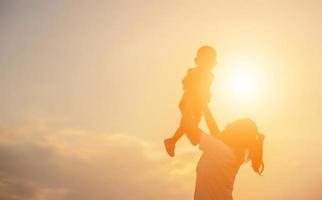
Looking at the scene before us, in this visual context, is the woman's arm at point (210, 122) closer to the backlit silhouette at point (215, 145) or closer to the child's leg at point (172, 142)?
the backlit silhouette at point (215, 145)

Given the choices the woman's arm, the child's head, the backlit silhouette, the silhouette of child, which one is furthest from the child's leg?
the child's head

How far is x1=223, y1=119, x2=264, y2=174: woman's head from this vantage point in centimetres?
580


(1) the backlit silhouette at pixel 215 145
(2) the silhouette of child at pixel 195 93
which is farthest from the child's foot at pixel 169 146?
(1) the backlit silhouette at pixel 215 145

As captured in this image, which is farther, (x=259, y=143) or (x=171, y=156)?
(x=171, y=156)

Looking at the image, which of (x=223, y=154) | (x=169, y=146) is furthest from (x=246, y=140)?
(x=169, y=146)

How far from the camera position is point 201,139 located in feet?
18.8

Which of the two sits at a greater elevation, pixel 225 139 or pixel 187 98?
pixel 187 98

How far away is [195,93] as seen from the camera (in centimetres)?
613

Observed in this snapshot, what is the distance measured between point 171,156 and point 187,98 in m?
1.38

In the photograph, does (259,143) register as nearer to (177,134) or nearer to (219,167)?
A: (219,167)

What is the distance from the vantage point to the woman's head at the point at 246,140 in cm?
580

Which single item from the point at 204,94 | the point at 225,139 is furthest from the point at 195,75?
the point at 225,139

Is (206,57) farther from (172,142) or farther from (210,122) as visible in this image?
Answer: (172,142)

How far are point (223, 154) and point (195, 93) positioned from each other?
1.21 m
